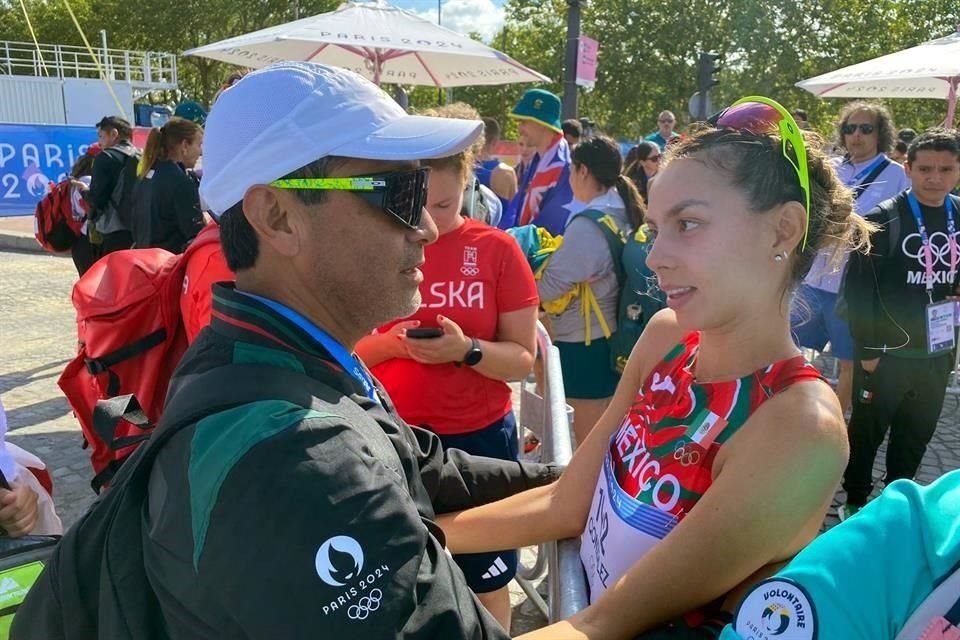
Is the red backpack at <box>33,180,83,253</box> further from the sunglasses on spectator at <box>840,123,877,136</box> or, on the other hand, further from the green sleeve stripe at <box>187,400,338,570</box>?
the green sleeve stripe at <box>187,400,338,570</box>

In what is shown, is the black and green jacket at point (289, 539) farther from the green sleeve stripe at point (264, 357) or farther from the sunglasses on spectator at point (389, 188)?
the sunglasses on spectator at point (389, 188)

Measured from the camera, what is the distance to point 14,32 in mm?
46500

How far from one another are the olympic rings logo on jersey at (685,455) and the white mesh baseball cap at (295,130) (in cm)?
74

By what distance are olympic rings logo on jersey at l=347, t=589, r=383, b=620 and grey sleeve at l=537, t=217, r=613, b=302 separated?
321 cm

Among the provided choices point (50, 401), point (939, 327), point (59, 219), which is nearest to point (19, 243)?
point (59, 219)

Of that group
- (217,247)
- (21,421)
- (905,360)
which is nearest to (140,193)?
(21,421)

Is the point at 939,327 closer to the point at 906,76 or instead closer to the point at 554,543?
the point at 906,76

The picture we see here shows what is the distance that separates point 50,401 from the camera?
5906 mm

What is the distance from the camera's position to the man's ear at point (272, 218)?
1319 millimetres

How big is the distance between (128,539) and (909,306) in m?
4.10

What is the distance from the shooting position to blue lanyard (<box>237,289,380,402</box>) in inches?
50.1

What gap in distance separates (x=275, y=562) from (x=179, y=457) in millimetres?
218

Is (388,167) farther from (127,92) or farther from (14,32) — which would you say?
(14,32)

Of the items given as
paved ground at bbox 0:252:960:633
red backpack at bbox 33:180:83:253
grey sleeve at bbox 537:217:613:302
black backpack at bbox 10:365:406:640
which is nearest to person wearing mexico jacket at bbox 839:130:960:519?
paved ground at bbox 0:252:960:633
